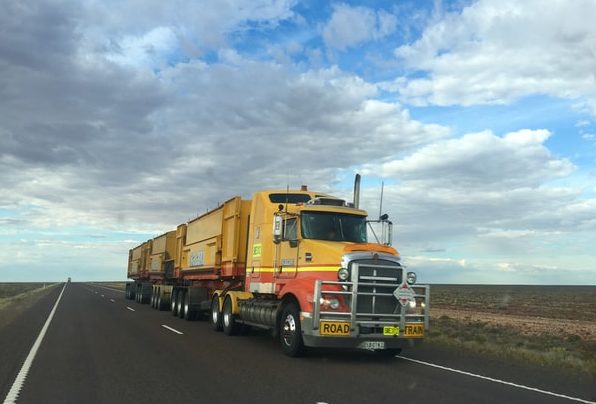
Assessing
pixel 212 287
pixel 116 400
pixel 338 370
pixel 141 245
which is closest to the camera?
pixel 116 400

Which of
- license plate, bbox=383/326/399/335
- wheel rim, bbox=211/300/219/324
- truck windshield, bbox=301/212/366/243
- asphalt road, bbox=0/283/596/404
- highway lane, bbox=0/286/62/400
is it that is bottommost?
highway lane, bbox=0/286/62/400

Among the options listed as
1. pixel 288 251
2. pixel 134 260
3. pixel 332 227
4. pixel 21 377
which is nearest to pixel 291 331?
pixel 288 251

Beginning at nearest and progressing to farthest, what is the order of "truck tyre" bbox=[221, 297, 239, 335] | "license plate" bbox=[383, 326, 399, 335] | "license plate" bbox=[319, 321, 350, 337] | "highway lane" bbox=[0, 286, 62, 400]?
"highway lane" bbox=[0, 286, 62, 400] < "license plate" bbox=[319, 321, 350, 337] < "license plate" bbox=[383, 326, 399, 335] < "truck tyre" bbox=[221, 297, 239, 335]

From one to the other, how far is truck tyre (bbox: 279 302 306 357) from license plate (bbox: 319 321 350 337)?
0.78m

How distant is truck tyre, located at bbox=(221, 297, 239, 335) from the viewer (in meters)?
16.6

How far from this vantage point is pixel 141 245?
41.1 metres

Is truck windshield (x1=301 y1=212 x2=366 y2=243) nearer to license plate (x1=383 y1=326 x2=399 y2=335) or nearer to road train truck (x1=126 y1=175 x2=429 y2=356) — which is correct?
road train truck (x1=126 y1=175 x2=429 y2=356)

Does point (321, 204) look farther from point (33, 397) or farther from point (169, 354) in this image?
point (33, 397)

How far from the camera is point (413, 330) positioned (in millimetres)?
12055

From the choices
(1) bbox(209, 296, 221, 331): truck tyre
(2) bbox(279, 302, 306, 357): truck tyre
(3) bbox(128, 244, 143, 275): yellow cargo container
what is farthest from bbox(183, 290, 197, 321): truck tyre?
(3) bbox(128, 244, 143, 275): yellow cargo container

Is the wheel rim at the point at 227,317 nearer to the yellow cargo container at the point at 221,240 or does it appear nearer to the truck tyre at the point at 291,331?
the yellow cargo container at the point at 221,240

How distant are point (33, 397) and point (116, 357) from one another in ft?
12.8

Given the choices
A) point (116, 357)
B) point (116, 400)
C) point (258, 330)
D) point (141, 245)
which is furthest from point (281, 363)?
point (141, 245)

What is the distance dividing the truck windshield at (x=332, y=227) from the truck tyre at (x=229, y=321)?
4941mm
